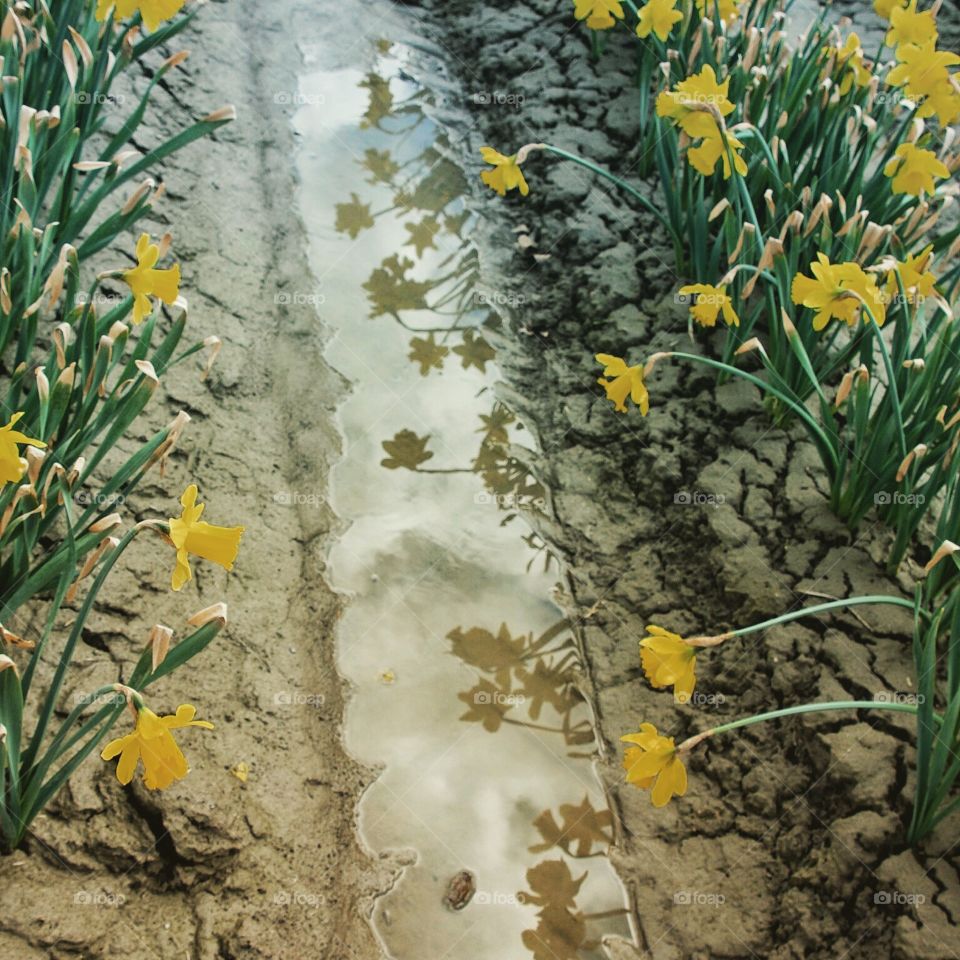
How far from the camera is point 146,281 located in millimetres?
2041

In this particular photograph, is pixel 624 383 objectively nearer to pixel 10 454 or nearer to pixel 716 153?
pixel 716 153

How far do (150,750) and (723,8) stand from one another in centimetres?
313

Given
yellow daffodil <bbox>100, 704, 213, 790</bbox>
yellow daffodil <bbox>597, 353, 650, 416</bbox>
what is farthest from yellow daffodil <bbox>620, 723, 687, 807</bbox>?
yellow daffodil <bbox>597, 353, 650, 416</bbox>

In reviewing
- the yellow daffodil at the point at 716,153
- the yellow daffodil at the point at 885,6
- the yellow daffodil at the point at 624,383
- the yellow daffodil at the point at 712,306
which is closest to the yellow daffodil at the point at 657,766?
the yellow daffodil at the point at 624,383

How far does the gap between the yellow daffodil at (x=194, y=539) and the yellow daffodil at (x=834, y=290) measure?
1.47 metres

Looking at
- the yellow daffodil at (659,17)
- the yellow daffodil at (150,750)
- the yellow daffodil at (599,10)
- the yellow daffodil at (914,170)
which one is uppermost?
the yellow daffodil at (659,17)

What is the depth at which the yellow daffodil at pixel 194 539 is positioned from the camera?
157 centimetres

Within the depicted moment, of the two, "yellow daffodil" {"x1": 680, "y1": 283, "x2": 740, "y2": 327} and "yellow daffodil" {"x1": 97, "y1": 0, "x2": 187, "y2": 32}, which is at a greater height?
"yellow daffodil" {"x1": 97, "y1": 0, "x2": 187, "y2": 32}

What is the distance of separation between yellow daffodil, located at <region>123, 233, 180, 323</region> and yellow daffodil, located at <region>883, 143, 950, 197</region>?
6.46 ft

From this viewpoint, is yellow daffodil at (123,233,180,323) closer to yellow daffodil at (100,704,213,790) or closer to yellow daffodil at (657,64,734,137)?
yellow daffodil at (100,704,213,790)

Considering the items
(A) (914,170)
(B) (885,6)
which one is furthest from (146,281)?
(B) (885,6)

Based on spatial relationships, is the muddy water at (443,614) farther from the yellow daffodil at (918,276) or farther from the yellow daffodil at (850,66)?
the yellow daffodil at (850,66)

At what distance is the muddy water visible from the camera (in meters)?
1.94

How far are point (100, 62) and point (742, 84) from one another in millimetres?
1997
